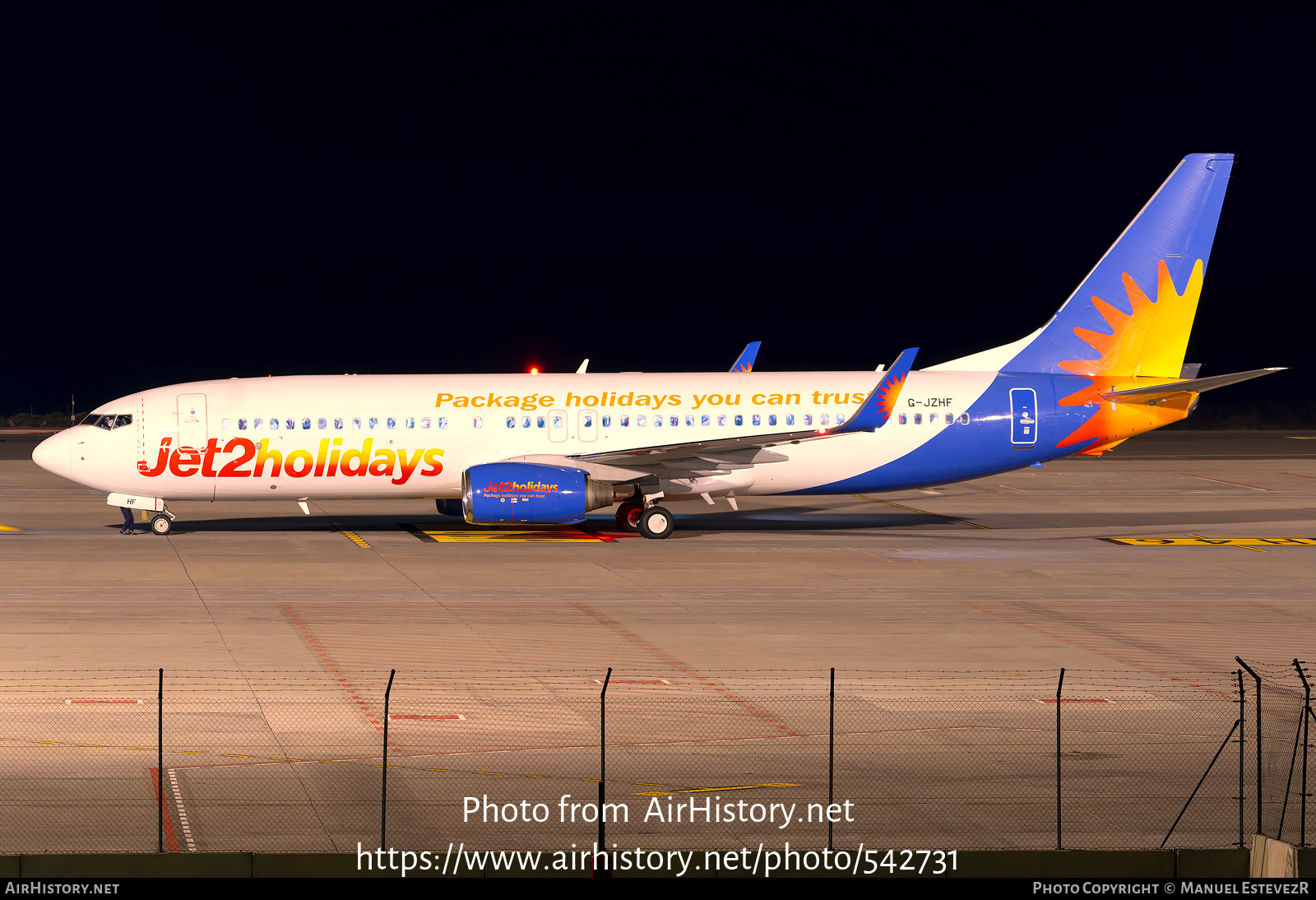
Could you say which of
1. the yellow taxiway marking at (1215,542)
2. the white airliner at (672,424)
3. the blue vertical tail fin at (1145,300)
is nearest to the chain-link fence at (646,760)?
the yellow taxiway marking at (1215,542)

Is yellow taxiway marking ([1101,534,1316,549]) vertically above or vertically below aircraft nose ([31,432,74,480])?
below

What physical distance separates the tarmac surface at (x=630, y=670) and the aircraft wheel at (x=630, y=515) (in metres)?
0.62

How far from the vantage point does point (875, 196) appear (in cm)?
18825

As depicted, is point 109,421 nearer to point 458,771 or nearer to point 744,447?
point 744,447

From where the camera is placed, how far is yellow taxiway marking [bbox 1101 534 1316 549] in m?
37.0

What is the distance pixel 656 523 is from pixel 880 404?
6497mm

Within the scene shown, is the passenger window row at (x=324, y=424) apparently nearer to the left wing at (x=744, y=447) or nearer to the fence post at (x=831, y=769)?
the left wing at (x=744, y=447)

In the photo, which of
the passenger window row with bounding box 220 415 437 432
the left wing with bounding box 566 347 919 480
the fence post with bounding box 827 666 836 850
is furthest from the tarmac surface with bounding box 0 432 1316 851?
the passenger window row with bounding box 220 415 437 432

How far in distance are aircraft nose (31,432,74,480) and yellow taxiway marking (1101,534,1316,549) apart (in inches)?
1046

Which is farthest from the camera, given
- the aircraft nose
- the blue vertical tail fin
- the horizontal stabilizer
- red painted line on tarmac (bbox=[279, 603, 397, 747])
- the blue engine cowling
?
the blue vertical tail fin

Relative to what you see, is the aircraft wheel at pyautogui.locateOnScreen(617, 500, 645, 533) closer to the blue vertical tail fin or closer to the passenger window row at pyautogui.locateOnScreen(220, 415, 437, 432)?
the passenger window row at pyautogui.locateOnScreen(220, 415, 437, 432)

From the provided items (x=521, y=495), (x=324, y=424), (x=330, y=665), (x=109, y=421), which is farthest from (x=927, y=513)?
(x=330, y=665)

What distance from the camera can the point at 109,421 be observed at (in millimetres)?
37688

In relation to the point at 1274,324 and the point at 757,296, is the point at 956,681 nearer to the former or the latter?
the point at 757,296
